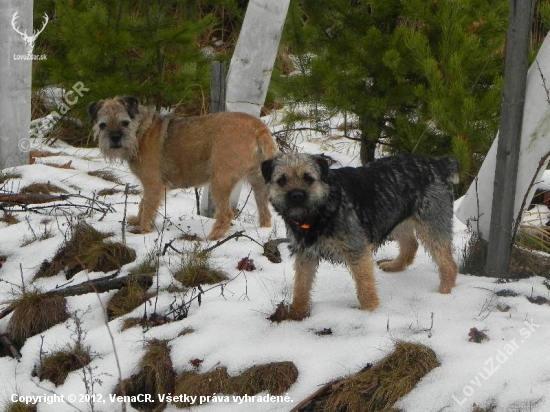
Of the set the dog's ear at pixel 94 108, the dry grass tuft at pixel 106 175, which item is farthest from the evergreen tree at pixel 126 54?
the dog's ear at pixel 94 108

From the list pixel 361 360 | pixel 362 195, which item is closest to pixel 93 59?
pixel 362 195

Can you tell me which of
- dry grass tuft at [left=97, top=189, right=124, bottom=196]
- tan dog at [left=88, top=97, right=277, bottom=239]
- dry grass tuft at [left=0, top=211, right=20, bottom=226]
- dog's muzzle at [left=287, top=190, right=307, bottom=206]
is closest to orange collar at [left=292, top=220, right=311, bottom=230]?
dog's muzzle at [left=287, top=190, right=307, bottom=206]

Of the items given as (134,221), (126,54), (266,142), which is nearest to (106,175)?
(134,221)

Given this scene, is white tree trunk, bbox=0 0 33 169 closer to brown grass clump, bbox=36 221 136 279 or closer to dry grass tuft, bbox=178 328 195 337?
brown grass clump, bbox=36 221 136 279

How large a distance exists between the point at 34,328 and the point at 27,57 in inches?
186

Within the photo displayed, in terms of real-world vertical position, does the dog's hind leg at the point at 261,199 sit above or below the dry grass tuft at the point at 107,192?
above

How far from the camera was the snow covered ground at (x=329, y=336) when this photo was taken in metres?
4.59

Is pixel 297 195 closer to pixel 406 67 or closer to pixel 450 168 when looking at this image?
pixel 450 168

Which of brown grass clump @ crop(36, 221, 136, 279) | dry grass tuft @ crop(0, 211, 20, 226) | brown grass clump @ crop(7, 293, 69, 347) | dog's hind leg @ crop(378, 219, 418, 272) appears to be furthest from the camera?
dry grass tuft @ crop(0, 211, 20, 226)

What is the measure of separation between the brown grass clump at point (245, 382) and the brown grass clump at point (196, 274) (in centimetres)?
129

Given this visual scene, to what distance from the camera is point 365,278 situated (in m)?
5.37

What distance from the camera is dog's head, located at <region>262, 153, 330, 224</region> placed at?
203 inches

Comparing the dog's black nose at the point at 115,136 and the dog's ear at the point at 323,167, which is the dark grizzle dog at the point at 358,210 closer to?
the dog's ear at the point at 323,167

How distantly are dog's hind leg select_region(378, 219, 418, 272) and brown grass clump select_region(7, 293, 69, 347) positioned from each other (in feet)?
8.57
